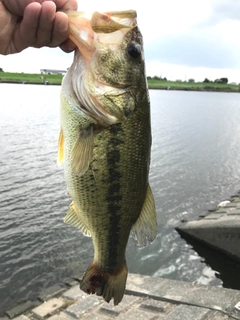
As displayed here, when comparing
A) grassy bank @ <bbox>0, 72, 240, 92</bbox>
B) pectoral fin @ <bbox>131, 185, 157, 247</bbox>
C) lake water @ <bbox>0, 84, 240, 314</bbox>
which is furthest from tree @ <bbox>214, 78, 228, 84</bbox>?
pectoral fin @ <bbox>131, 185, 157, 247</bbox>

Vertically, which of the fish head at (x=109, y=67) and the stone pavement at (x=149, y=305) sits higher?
the fish head at (x=109, y=67)

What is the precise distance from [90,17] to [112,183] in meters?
1.07

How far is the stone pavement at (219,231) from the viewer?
9773 millimetres

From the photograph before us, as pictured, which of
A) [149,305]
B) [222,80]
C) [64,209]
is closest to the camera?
[149,305]

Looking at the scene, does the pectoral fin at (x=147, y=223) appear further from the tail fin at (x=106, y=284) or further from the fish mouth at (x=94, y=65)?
the fish mouth at (x=94, y=65)

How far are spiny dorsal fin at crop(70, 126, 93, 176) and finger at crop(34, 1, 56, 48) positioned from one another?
0.64 m

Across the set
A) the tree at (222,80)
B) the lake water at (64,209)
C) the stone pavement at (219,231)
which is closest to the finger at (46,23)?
the lake water at (64,209)

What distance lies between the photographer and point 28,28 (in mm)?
2342

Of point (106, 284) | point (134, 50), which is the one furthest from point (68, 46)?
point (106, 284)

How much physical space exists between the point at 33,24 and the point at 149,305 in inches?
201

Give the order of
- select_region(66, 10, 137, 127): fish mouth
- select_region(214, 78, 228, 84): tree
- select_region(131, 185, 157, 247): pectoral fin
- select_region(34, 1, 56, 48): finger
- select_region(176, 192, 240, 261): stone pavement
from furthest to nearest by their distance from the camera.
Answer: select_region(214, 78, 228, 84): tree → select_region(176, 192, 240, 261): stone pavement → select_region(131, 185, 157, 247): pectoral fin → select_region(66, 10, 137, 127): fish mouth → select_region(34, 1, 56, 48): finger

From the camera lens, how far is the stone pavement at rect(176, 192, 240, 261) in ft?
32.1

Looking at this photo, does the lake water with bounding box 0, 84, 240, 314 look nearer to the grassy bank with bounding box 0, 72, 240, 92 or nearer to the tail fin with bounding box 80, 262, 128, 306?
the tail fin with bounding box 80, 262, 128, 306

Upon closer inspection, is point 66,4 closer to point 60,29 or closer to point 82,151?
point 60,29
